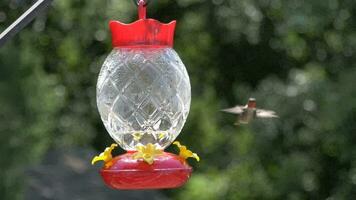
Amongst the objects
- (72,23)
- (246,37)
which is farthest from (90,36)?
(246,37)

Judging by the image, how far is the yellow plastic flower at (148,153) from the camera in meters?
5.49

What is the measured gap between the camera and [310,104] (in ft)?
51.3

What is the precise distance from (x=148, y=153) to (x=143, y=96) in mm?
311

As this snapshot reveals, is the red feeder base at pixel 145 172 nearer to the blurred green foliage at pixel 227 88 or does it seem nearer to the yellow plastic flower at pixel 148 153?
the yellow plastic flower at pixel 148 153

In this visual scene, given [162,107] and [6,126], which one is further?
[6,126]

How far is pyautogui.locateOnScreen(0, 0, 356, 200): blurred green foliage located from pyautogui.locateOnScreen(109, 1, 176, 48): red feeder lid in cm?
876

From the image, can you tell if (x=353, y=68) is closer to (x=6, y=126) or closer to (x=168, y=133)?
(x=6, y=126)

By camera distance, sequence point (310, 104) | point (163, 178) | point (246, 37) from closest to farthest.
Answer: point (163, 178)
point (310, 104)
point (246, 37)

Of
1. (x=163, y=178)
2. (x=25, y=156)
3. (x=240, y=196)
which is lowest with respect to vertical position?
(x=240, y=196)

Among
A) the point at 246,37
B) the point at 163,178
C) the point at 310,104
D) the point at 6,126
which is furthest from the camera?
the point at 246,37

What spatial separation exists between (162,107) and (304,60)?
37.3ft

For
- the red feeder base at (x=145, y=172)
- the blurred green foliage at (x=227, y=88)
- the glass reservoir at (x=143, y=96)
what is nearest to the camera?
the red feeder base at (x=145, y=172)

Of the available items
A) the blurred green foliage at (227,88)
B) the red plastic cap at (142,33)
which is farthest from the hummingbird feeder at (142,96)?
the blurred green foliage at (227,88)

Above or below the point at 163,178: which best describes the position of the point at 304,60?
below
